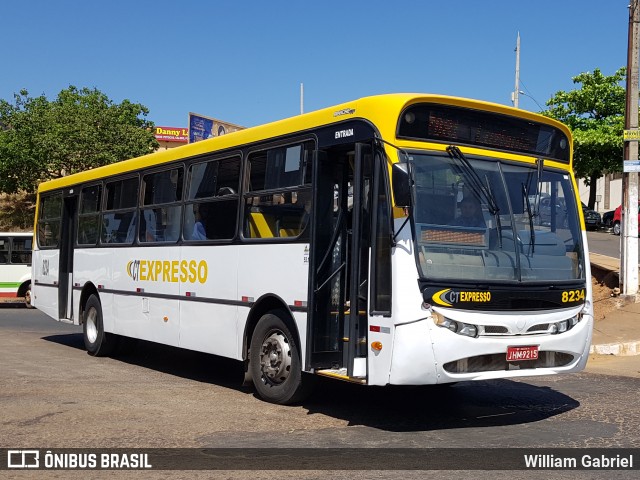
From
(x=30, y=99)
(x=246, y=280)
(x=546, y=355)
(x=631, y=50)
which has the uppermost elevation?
(x=30, y=99)

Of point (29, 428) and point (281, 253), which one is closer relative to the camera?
point (29, 428)

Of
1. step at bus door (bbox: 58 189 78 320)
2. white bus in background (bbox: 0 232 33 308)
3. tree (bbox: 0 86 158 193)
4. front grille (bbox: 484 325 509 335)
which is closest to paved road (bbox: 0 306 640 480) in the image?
front grille (bbox: 484 325 509 335)

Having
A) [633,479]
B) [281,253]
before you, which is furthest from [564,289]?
[281,253]

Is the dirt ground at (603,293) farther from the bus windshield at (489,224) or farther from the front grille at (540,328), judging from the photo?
the front grille at (540,328)

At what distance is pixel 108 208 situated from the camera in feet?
42.9

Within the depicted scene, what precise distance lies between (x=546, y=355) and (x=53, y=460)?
4425mm

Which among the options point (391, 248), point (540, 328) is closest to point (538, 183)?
Result: point (540, 328)

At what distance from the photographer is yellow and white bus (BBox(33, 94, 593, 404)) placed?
7059mm

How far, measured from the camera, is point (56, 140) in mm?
41125

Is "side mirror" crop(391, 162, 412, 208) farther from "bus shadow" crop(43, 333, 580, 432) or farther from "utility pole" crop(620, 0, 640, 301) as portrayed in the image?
"utility pole" crop(620, 0, 640, 301)

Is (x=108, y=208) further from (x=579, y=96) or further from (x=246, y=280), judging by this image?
(x=579, y=96)

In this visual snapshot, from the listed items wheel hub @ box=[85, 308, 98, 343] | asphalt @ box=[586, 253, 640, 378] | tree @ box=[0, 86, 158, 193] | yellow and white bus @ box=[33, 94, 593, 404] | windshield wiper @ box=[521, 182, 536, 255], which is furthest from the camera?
tree @ box=[0, 86, 158, 193]

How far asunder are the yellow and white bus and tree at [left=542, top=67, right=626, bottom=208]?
40077mm

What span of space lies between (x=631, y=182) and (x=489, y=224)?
1120cm
